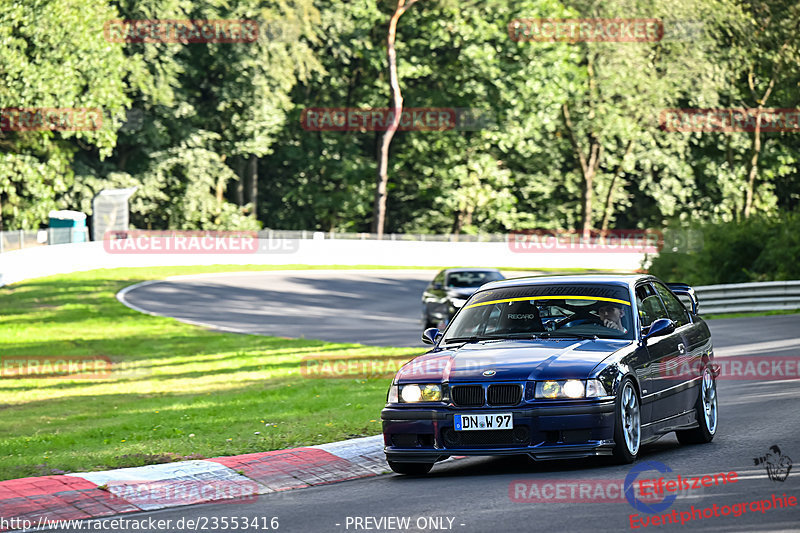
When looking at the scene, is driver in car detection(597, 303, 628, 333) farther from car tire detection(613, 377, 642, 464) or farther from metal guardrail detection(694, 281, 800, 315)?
metal guardrail detection(694, 281, 800, 315)

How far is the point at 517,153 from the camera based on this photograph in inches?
2739

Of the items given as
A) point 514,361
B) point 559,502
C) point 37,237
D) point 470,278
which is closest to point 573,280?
point 514,361

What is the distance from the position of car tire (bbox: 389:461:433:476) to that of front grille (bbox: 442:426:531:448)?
58 cm

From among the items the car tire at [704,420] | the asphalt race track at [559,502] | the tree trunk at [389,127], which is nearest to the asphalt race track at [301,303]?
the asphalt race track at [559,502]

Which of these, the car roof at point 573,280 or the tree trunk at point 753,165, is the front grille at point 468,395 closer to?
the car roof at point 573,280

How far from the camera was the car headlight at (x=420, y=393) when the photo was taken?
28.5 ft

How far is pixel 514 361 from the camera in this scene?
28.5 feet

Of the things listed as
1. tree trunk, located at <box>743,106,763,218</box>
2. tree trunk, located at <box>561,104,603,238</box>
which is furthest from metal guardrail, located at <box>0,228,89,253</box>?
tree trunk, located at <box>743,106,763,218</box>

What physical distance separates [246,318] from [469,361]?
22.6 meters

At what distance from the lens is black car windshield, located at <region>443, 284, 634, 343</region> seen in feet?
31.4

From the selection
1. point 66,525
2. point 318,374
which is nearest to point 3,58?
point 318,374

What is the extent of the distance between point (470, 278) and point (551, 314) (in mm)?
17739

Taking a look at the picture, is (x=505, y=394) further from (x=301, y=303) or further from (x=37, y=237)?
(x=37, y=237)

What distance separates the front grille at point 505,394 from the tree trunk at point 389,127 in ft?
176
